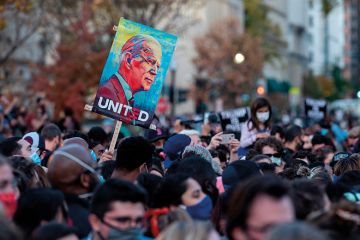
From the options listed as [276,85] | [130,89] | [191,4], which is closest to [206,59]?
[276,85]

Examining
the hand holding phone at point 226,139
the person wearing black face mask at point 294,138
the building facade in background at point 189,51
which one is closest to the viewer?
the hand holding phone at point 226,139

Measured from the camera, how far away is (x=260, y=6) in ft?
261

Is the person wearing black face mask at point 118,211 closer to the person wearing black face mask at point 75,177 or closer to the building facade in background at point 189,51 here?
the person wearing black face mask at point 75,177

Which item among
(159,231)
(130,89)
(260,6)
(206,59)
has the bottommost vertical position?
(159,231)

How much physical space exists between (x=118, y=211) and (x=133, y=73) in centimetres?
451

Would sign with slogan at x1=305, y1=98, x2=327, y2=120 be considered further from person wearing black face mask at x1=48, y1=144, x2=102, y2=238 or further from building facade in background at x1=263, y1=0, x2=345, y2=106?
building facade in background at x1=263, y1=0, x2=345, y2=106

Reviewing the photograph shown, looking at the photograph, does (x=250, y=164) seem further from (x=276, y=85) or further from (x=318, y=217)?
(x=276, y=85)

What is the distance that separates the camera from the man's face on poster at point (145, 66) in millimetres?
10953

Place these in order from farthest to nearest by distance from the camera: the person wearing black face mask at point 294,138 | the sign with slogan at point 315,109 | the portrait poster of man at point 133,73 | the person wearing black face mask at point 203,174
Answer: the sign with slogan at point 315,109 → the person wearing black face mask at point 294,138 → the portrait poster of man at point 133,73 → the person wearing black face mask at point 203,174

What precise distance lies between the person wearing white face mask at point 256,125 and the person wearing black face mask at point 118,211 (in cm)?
812

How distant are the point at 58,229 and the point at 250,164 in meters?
2.73

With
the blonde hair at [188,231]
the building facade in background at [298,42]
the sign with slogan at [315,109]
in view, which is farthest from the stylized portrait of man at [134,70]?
the building facade in background at [298,42]

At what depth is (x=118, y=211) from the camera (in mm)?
6574

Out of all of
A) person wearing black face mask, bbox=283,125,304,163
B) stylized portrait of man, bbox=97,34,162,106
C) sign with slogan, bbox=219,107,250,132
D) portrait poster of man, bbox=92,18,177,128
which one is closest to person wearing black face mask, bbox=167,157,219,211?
portrait poster of man, bbox=92,18,177,128
